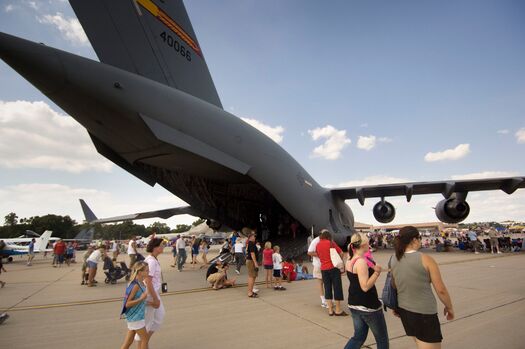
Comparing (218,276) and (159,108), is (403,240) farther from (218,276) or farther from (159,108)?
(159,108)

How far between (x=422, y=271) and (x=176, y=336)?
3274 mm

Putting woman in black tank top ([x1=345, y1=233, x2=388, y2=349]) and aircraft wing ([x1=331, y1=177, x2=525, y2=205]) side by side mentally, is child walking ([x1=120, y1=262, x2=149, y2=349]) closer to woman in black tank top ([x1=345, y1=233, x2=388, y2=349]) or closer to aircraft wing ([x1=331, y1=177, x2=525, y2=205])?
woman in black tank top ([x1=345, y1=233, x2=388, y2=349])

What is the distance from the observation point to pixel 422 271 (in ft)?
7.91

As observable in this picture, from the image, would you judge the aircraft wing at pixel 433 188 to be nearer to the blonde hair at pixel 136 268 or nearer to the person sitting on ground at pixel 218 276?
the person sitting on ground at pixel 218 276

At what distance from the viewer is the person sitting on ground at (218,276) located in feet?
23.9

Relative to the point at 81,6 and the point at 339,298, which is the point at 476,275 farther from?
the point at 81,6

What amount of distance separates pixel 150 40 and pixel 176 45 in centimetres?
88

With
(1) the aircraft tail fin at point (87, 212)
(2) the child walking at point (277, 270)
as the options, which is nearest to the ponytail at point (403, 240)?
(2) the child walking at point (277, 270)

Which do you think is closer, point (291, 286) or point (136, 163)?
point (291, 286)

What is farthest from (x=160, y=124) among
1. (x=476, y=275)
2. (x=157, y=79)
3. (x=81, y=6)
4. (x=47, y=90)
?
(x=476, y=275)

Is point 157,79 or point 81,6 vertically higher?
point 81,6

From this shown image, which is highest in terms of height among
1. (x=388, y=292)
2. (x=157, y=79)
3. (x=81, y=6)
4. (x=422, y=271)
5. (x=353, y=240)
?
(x=81, y=6)

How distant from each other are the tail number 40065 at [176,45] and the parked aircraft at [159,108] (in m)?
0.03

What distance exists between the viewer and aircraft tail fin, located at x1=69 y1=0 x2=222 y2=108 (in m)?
6.52
